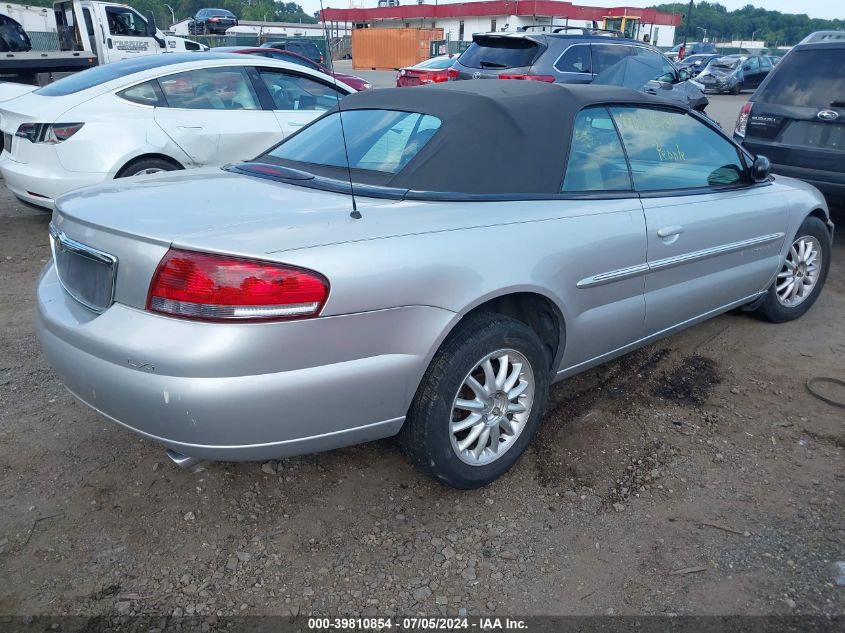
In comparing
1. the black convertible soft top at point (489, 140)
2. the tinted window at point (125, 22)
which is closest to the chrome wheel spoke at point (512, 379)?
the black convertible soft top at point (489, 140)

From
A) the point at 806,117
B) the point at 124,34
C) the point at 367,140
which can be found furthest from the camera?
the point at 124,34

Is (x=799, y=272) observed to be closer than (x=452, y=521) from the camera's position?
No

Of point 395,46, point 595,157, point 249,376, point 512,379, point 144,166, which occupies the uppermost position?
point 595,157

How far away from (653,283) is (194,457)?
7.60ft

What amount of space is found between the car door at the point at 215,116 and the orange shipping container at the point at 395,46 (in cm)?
3770

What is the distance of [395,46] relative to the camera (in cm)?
4291

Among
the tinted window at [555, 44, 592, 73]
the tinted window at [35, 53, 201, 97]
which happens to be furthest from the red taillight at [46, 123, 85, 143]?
the tinted window at [555, 44, 592, 73]

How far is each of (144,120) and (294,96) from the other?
158 centimetres

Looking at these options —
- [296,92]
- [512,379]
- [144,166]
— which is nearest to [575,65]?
[296,92]

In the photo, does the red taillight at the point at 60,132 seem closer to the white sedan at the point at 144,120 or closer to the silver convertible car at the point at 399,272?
the white sedan at the point at 144,120

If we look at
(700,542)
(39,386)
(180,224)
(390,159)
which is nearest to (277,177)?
(390,159)

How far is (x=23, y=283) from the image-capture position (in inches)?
202

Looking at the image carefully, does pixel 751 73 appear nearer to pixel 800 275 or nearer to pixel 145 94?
pixel 800 275

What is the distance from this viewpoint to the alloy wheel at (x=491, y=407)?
8.95 feet
